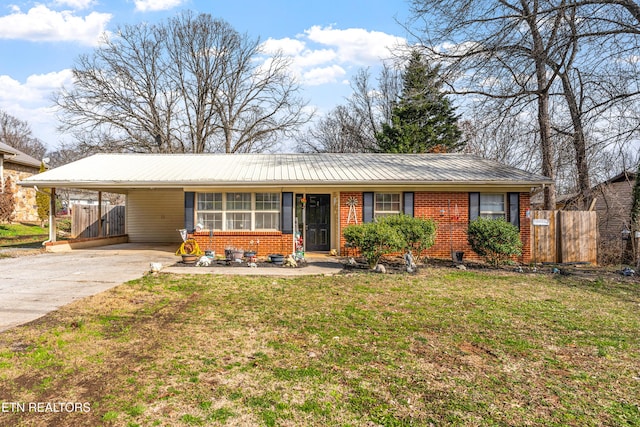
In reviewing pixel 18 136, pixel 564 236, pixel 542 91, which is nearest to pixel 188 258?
pixel 564 236

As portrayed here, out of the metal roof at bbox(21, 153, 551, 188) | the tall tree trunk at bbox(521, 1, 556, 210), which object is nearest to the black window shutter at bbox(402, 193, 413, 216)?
the metal roof at bbox(21, 153, 551, 188)

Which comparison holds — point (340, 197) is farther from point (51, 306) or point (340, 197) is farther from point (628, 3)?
point (628, 3)

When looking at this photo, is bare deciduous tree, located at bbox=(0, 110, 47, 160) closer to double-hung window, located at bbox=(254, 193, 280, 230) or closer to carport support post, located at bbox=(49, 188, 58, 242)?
carport support post, located at bbox=(49, 188, 58, 242)

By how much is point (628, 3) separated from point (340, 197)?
8.92 m

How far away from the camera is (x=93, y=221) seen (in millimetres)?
16469

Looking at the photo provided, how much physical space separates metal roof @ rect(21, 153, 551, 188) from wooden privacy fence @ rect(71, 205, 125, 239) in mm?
2960

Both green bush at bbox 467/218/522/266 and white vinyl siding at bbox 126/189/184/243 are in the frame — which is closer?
green bush at bbox 467/218/522/266

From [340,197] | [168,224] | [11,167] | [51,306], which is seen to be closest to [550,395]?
[51,306]

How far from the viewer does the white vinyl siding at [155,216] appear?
627 inches

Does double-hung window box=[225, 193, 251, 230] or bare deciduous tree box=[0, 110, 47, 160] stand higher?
bare deciduous tree box=[0, 110, 47, 160]

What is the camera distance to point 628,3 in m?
8.97

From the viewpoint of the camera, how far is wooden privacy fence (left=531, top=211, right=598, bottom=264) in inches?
431

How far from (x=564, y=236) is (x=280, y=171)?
9.26m

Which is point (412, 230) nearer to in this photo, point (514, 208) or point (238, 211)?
point (514, 208)
